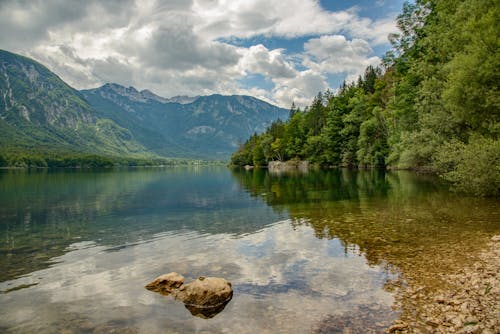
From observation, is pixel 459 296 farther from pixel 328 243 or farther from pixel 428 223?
pixel 428 223

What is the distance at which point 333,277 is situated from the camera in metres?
13.2

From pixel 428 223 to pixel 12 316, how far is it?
21529 millimetres

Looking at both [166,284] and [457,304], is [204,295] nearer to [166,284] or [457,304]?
[166,284]

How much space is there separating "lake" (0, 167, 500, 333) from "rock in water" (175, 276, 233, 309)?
1.20 ft

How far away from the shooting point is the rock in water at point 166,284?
12633 millimetres

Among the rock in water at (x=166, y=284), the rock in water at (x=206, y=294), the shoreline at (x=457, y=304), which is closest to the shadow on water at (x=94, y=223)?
the rock in water at (x=166, y=284)

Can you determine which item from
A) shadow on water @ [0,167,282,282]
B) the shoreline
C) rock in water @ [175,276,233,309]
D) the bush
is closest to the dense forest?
the bush

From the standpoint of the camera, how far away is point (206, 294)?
1131cm

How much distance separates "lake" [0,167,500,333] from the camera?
10.2 meters

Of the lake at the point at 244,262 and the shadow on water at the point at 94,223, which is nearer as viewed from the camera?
the lake at the point at 244,262

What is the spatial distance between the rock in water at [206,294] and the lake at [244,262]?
14.4 inches

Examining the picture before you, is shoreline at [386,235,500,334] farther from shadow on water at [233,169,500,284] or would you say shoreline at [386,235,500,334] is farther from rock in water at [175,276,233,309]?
rock in water at [175,276,233,309]

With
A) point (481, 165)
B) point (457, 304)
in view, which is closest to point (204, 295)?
point (457, 304)

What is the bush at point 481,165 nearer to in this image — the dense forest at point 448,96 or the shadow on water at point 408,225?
the dense forest at point 448,96
